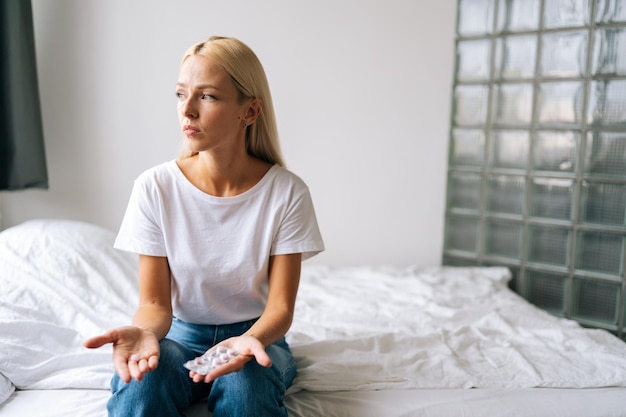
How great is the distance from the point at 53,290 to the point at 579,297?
190cm

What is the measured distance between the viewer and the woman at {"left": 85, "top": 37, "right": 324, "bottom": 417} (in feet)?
4.26

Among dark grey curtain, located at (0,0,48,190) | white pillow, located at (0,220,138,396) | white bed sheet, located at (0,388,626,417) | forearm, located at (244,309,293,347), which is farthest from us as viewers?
dark grey curtain, located at (0,0,48,190)

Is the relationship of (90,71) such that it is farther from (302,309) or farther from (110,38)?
(302,309)

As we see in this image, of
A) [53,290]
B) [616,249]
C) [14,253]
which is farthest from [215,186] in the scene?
[616,249]

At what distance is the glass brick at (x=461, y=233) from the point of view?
8.68 ft

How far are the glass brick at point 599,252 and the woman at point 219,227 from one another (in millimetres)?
1412

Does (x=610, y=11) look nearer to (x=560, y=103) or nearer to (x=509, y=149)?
(x=560, y=103)

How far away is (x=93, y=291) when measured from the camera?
5.99ft

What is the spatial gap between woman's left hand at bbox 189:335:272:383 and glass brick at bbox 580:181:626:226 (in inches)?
65.0

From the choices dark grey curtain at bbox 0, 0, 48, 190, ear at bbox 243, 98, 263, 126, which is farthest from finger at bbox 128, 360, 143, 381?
dark grey curtain at bbox 0, 0, 48, 190

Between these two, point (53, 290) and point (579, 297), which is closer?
point (53, 290)

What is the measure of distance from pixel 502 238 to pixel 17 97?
2045mm

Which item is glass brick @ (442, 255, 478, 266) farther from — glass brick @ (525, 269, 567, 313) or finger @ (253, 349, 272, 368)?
finger @ (253, 349, 272, 368)

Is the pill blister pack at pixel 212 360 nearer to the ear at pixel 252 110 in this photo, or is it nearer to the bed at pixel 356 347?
the bed at pixel 356 347
